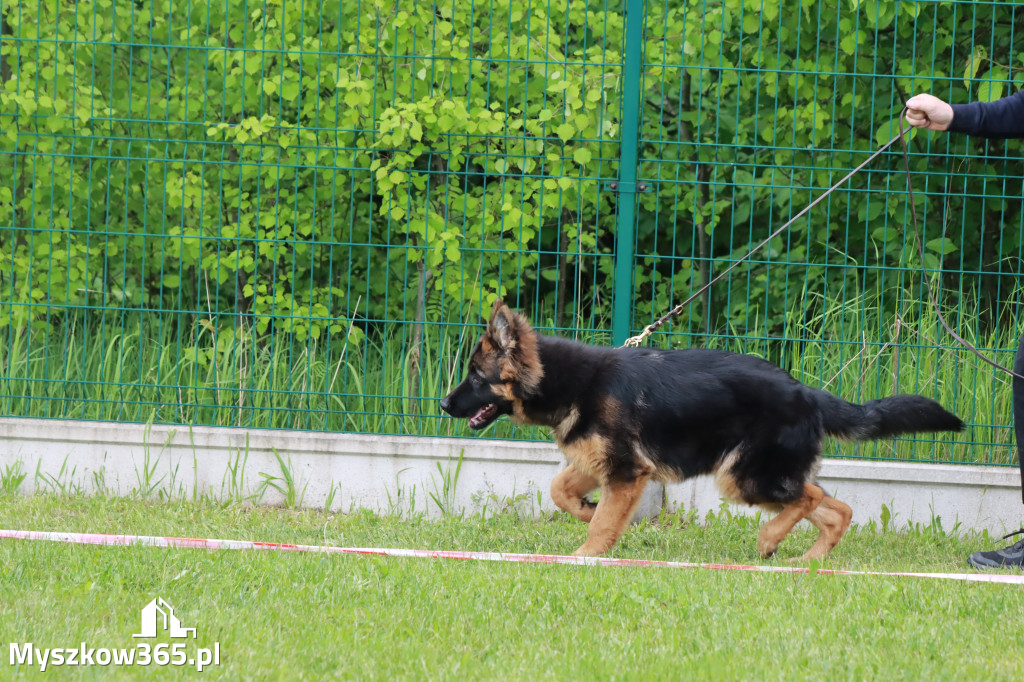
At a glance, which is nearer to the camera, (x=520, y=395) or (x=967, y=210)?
(x=520, y=395)

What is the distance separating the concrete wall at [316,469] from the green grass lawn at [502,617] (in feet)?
3.30

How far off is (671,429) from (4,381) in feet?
14.2

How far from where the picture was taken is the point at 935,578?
4.78 meters

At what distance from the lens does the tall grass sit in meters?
6.55

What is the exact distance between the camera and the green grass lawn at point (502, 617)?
3.48 m

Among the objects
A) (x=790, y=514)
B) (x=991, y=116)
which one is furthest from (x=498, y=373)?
(x=991, y=116)

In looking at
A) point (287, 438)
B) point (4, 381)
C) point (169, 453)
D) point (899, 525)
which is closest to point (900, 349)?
point (899, 525)

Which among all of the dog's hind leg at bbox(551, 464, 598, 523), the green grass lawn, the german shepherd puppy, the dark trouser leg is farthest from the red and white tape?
the dark trouser leg

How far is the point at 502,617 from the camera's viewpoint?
3977 mm

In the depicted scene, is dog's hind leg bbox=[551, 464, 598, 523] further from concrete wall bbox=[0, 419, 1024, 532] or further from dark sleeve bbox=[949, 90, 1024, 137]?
dark sleeve bbox=[949, 90, 1024, 137]

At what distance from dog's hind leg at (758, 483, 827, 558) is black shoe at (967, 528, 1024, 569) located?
0.89 metres

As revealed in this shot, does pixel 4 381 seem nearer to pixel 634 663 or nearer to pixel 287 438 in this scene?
pixel 287 438

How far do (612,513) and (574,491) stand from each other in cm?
35

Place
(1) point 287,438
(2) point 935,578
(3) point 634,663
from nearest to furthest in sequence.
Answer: (3) point 634,663
(2) point 935,578
(1) point 287,438
